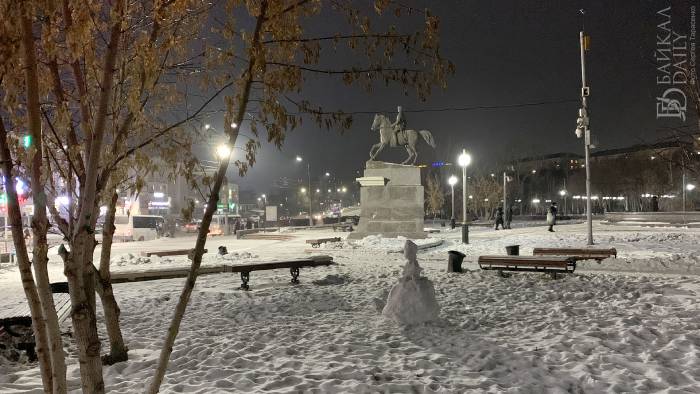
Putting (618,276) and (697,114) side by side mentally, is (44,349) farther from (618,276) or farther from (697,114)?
(697,114)

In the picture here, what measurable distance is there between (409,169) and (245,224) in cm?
2476

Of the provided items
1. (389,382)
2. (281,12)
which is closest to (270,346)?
(389,382)

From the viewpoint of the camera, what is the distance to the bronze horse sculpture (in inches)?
950

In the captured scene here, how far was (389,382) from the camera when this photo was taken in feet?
16.9

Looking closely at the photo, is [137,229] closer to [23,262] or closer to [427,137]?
[427,137]

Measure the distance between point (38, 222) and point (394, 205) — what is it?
21.2 meters

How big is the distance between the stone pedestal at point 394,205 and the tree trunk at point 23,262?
20.9 m

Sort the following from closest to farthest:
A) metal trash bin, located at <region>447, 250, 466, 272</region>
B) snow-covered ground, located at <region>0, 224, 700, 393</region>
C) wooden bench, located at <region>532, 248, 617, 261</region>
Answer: snow-covered ground, located at <region>0, 224, 700, 393</region>, metal trash bin, located at <region>447, 250, 466, 272</region>, wooden bench, located at <region>532, 248, 617, 261</region>

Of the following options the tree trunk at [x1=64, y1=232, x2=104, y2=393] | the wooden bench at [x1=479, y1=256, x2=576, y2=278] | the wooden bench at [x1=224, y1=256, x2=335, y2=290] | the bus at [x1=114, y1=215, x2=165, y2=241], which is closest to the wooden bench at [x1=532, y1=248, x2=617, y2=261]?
the wooden bench at [x1=479, y1=256, x2=576, y2=278]

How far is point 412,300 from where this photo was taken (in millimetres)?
7500

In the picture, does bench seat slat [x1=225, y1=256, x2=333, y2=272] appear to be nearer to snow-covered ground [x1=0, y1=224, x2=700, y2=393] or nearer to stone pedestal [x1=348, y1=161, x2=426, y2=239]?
snow-covered ground [x1=0, y1=224, x2=700, y2=393]

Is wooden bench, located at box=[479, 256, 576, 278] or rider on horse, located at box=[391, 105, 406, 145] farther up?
rider on horse, located at box=[391, 105, 406, 145]

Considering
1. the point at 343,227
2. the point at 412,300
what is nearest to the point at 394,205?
the point at 343,227

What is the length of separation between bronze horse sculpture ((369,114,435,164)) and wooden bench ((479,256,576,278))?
12595 mm
